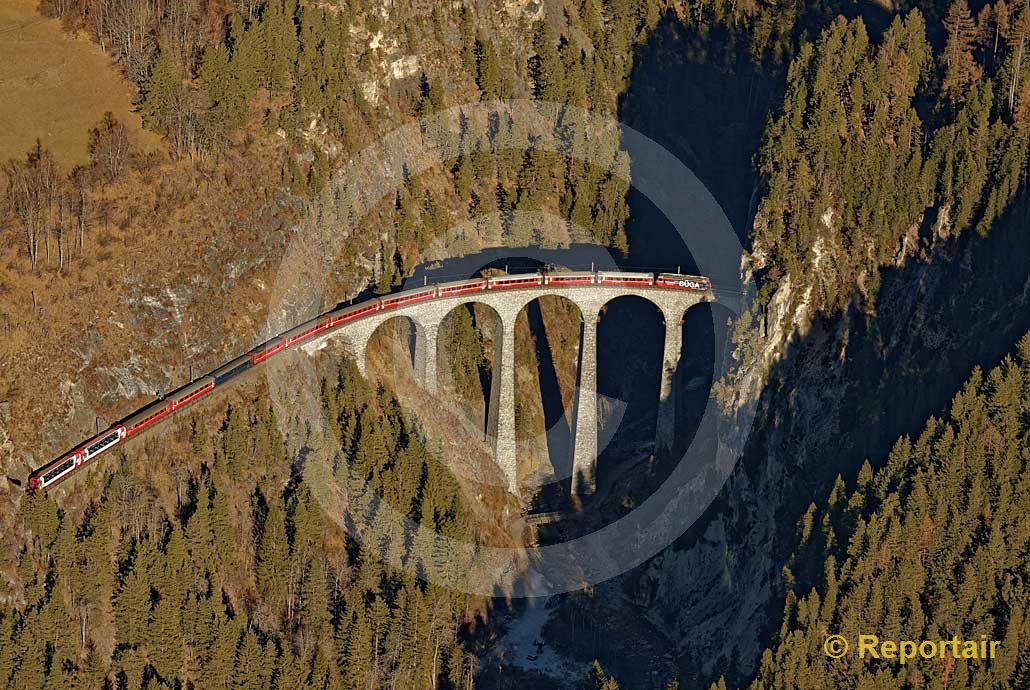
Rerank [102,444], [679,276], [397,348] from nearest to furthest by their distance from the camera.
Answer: [102,444], [679,276], [397,348]

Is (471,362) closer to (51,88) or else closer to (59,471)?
(51,88)

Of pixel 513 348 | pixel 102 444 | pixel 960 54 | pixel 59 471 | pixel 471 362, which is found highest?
pixel 960 54

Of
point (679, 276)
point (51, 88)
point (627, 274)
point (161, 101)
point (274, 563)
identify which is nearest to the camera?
point (274, 563)

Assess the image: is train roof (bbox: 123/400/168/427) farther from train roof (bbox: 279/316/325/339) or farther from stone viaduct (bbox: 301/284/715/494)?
stone viaduct (bbox: 301/284/715/494)

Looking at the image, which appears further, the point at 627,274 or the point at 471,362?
the point at 471,362

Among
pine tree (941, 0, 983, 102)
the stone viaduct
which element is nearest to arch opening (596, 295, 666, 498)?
the stone viaduct

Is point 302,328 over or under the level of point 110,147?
under

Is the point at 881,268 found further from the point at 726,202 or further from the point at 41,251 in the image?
the point at 41,251
